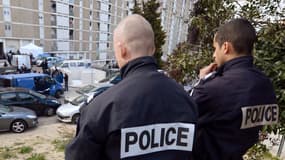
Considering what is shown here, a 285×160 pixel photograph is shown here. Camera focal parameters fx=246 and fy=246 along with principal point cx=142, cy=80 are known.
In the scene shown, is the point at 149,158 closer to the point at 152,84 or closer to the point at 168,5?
the point at 152,84

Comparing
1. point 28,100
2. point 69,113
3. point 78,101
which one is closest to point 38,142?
point 69,113

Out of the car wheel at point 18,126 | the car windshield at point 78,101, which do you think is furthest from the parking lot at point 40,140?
the car windshield at point 78,101

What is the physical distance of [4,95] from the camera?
Result: 1110cm

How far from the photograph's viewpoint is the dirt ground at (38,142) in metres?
6.98

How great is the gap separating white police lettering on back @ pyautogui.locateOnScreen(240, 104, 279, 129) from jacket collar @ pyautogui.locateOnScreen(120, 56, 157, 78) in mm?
799

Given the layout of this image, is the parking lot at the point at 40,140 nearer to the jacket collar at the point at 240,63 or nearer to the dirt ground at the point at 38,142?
the dirt ground at the point at 38,142

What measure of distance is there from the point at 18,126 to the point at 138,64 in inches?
381

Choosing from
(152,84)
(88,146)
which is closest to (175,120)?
(152,84)

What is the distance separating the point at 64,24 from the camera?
4134 centimetres

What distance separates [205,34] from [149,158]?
2441mm

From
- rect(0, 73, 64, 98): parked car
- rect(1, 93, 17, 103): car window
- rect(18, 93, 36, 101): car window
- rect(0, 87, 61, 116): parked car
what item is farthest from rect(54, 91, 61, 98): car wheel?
rect(1, 93, 17, 103): car window

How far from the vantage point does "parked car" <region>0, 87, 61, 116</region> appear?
11155mm

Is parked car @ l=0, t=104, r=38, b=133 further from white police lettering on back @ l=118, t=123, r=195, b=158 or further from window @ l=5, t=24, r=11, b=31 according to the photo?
window @ l=5, t=24, r=11, b=31

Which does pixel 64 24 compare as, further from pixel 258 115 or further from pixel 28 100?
pixel 258 115
